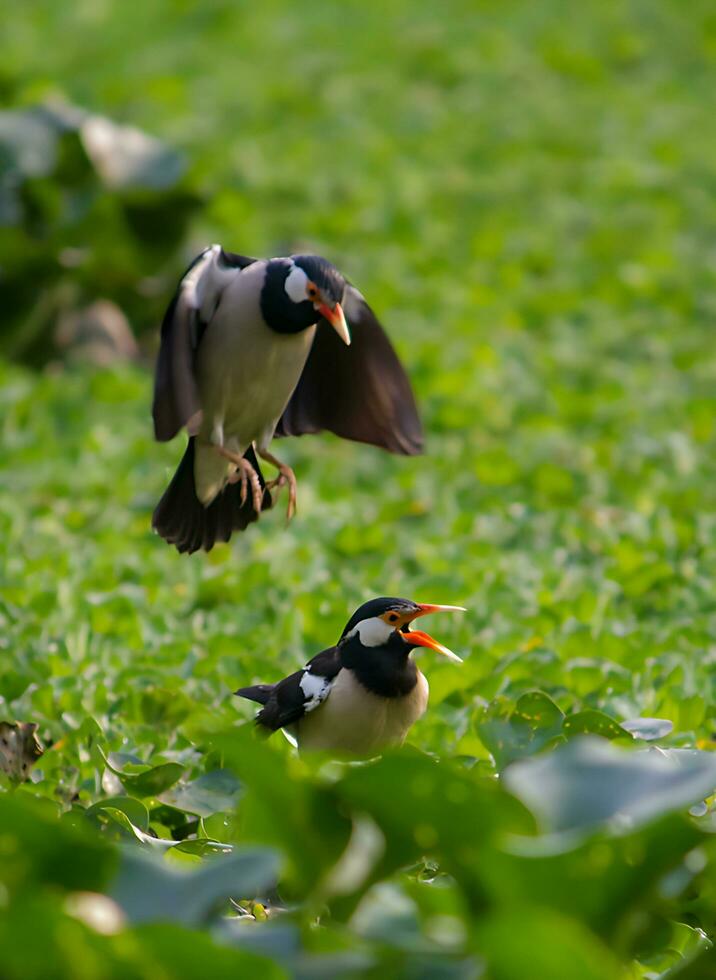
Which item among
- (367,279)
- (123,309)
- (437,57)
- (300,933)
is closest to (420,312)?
(367,279)

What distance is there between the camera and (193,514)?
3.36 meters

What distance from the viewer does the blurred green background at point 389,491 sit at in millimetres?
2018

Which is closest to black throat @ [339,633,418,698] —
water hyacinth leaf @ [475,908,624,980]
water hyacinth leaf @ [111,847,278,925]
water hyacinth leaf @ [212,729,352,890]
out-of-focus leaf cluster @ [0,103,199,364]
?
water hyacinth leaf @ [212,729,352,890]

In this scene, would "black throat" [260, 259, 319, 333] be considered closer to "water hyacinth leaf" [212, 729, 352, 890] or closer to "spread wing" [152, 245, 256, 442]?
"spread wing" [152, 245, 256, 442]

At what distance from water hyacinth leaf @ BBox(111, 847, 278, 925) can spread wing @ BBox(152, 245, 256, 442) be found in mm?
970

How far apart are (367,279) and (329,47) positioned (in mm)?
4599

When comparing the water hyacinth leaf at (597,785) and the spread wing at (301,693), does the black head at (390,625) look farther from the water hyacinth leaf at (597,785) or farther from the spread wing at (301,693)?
the water hyacinth leaf at (597,785)

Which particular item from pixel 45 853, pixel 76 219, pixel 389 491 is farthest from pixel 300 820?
pixel 76 219

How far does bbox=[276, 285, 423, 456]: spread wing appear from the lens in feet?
11.1

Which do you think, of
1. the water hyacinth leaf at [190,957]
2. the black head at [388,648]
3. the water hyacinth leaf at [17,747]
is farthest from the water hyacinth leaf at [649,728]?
the water hyacinth leaf at [190,957]

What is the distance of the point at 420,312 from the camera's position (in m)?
8.45

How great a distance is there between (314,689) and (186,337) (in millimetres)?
917

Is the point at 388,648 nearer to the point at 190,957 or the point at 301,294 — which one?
the point at 301,294

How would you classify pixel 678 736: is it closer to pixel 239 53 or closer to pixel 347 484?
pixel 347 484
